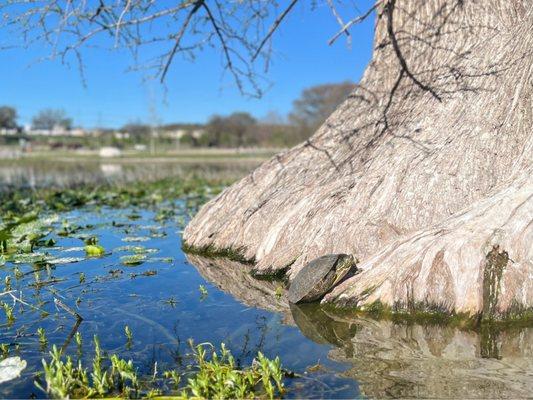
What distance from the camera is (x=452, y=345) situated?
4.02 meters

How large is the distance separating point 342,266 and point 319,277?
270 millimetres

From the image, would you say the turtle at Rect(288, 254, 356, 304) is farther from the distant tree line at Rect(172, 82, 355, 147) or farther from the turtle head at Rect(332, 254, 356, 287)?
the distant tree line at Rect(172, 82, 355, 147)

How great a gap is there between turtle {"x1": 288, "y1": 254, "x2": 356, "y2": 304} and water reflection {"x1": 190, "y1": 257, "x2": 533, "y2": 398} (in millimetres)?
118

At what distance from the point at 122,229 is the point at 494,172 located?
21.9 feet

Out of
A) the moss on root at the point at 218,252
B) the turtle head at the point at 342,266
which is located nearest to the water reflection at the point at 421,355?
the turtle head at the point at 342,266

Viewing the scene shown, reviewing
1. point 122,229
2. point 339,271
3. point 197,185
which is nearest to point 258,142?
point 197,185

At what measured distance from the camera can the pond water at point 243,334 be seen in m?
3.34

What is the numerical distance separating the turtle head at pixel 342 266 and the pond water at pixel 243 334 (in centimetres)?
35

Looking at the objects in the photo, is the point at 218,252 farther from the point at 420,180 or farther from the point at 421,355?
the point at 421,355

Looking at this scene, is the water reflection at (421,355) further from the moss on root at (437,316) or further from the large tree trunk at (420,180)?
the large tree trunk at (420,180)

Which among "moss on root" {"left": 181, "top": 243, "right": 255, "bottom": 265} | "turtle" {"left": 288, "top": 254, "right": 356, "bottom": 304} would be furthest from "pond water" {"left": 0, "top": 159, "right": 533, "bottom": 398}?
"moss on root" {"left": 181, "top": 243, "right": 255, "bottom": 265}

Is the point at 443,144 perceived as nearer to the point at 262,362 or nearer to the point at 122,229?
the point at 262,362

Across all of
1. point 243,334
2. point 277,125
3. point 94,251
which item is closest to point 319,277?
point 243,334

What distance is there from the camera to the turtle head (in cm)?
501
